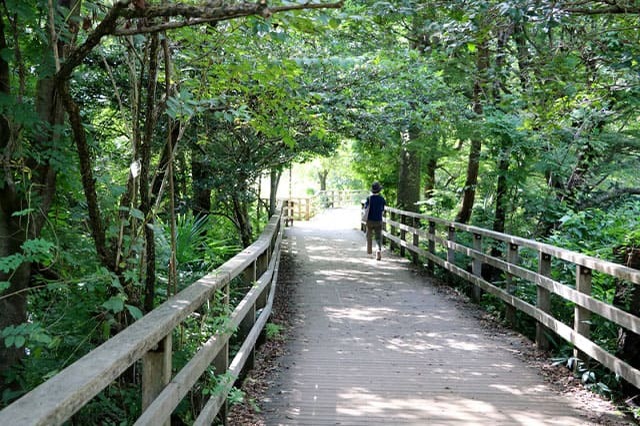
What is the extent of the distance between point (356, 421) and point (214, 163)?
681 cm

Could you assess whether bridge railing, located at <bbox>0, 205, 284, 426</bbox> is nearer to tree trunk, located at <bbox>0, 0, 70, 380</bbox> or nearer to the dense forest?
the dense forest

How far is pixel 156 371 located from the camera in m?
2.63

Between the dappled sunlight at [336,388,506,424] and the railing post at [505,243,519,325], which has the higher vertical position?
the railing post at [505,243,519,325]

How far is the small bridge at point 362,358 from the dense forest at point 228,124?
1.57 ft

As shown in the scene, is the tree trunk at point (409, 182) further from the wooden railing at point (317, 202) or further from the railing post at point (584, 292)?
the railing post at point (584, 292)

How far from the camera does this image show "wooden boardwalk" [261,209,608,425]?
445 centimetres

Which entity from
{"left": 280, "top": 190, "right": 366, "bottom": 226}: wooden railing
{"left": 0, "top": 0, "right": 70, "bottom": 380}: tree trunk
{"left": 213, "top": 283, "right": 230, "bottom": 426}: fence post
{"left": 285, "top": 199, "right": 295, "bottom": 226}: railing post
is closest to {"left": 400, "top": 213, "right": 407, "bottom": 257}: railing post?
{"left": 213, "top": 283, "right": 230, "bottom": 426}: fence post

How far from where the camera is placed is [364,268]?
12.5 m

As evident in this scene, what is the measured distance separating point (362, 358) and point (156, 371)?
355 centimetres

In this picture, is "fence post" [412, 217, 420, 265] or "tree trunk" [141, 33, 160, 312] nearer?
"tree trunk" [141, 33, 160, 312]

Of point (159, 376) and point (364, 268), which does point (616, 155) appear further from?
point (159, 376)

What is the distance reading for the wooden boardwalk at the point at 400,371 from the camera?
4.45m


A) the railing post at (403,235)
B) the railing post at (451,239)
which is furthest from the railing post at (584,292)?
the railing post at (403,235)

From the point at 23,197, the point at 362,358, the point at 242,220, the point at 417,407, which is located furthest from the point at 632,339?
the point at 242,220
